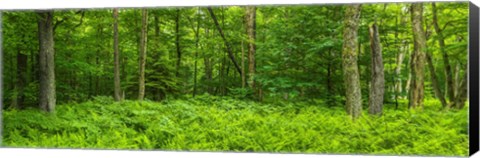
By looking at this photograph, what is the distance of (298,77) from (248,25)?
114cm

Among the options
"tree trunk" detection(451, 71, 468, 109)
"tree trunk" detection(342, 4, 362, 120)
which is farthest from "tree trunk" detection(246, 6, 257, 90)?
"tree trunk" detection(451, 71, 468, 109)

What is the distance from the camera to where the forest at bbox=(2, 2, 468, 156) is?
25.8 feet

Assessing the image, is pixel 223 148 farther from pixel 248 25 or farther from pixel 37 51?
pixel 37 51

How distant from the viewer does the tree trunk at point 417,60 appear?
7949 millimetres

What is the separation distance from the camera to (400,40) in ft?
27.3

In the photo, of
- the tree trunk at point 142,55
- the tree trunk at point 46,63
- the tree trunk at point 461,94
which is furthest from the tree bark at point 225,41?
the tree trunk at point 461,94

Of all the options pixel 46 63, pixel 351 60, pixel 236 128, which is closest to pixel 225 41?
pixel 236 128

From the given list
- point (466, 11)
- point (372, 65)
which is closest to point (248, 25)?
point (372, 65)

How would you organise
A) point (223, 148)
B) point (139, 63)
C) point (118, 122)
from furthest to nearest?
1. point (139, 63)
2. point (118, 122)
3. point (223, 148)

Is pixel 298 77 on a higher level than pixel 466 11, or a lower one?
lower

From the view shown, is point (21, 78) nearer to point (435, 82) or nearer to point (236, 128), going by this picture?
point (236, 128)

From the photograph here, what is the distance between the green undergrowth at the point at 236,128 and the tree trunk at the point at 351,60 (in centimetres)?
22

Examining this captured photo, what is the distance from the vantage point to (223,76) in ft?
27.6

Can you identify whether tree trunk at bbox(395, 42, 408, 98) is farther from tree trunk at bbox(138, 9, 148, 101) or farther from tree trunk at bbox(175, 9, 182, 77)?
tree trunk at bbox(138, 9, 148, 101)
